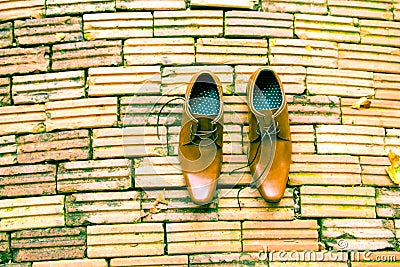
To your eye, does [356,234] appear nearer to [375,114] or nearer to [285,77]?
[375,114]

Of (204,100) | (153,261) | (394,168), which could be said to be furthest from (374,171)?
(153,261)

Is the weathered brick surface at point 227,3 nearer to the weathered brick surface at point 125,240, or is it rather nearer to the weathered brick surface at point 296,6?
the weathered brick surface at point 296,6

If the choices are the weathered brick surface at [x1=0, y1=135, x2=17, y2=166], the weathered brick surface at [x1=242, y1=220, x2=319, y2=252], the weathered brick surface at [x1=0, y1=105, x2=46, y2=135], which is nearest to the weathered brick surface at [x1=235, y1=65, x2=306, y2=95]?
the weathered brick surface at [x1=242, y1=220, x2=319, y2=252]

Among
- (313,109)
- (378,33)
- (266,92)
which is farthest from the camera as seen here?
(378,33)

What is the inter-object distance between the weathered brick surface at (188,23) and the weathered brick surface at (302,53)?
12.6 inches

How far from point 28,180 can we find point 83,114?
0.44m

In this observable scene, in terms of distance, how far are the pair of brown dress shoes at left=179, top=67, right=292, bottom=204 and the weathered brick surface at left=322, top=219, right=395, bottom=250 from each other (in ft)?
1.09

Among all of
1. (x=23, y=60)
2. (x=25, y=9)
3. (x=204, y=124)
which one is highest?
(x=25, y=9)

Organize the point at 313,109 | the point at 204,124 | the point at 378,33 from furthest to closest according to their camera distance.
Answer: the point at 378,33, the point at 313,109, the point at 204,124

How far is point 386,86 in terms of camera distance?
2.21 meters

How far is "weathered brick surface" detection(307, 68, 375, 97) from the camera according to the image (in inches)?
85.6

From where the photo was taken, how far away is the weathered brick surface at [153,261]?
1.98m

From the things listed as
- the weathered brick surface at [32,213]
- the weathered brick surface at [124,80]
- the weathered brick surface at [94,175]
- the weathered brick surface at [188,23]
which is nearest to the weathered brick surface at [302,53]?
the weathered brick surface at [188,23]

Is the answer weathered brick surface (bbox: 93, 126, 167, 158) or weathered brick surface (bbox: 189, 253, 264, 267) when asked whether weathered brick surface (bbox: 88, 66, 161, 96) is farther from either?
weathered brick surface (bbox: 189, 253, 264, 267)
